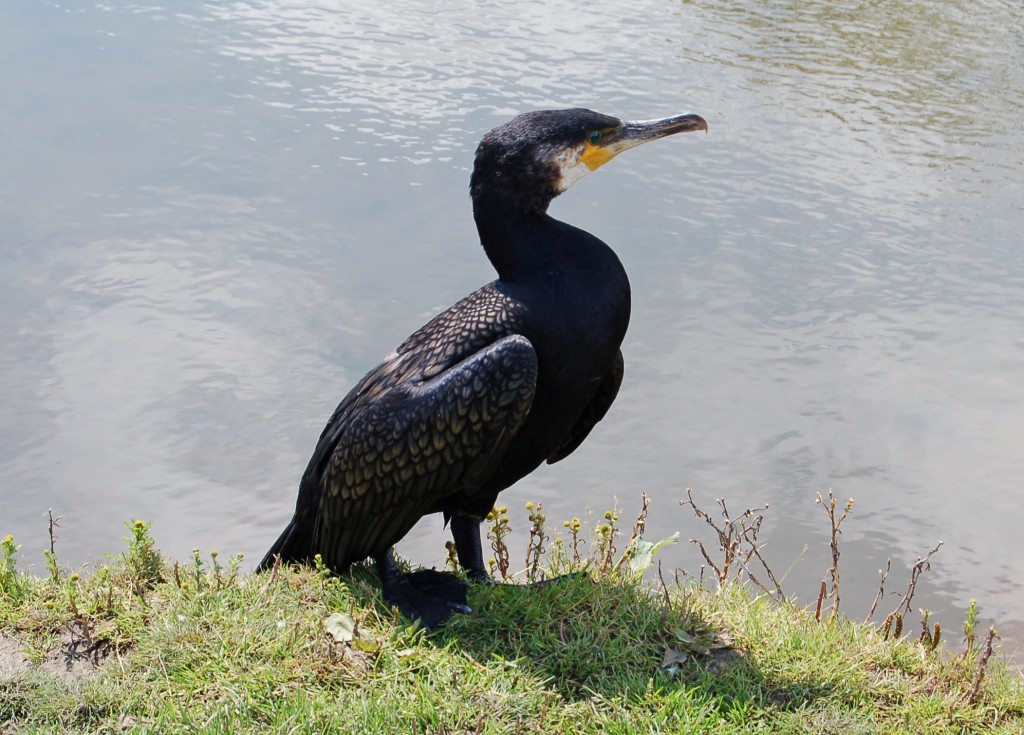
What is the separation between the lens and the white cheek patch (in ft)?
12.5

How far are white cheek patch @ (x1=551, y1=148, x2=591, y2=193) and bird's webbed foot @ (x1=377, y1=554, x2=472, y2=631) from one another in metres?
1.32

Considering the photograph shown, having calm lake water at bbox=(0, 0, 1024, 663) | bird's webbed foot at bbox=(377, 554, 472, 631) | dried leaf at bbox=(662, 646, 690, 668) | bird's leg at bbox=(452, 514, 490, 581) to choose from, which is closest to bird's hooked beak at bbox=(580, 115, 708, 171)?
bird's leg at bbox=(452, 514, 490, 581)

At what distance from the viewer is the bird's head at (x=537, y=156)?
3.77 m

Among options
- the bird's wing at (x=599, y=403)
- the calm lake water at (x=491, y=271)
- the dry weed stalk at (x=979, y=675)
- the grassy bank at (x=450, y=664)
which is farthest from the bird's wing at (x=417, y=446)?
the calm lake water at (x=491, y=271)

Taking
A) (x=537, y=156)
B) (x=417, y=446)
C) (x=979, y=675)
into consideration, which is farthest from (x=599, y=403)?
(x=979, y=675)

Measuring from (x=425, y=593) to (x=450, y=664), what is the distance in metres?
0.40

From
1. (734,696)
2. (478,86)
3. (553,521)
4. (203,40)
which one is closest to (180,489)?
(553,521)

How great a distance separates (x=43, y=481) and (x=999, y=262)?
5782 mm

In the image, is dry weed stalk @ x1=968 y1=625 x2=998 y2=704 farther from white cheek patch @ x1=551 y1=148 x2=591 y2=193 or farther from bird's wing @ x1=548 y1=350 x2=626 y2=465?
white cheek patch @ x1=551 y1=148 x2=591 y2=193

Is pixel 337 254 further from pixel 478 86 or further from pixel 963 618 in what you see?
pixel 963 618

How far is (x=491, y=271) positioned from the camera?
23.3ft

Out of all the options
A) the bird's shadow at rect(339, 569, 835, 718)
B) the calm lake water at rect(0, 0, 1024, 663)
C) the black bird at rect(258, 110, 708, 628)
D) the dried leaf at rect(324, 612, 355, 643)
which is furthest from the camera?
the calm lake water at rect(0, 0, 1024, 663)

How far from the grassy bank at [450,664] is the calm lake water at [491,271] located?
5.26 ft

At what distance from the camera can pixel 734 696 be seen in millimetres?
3371
